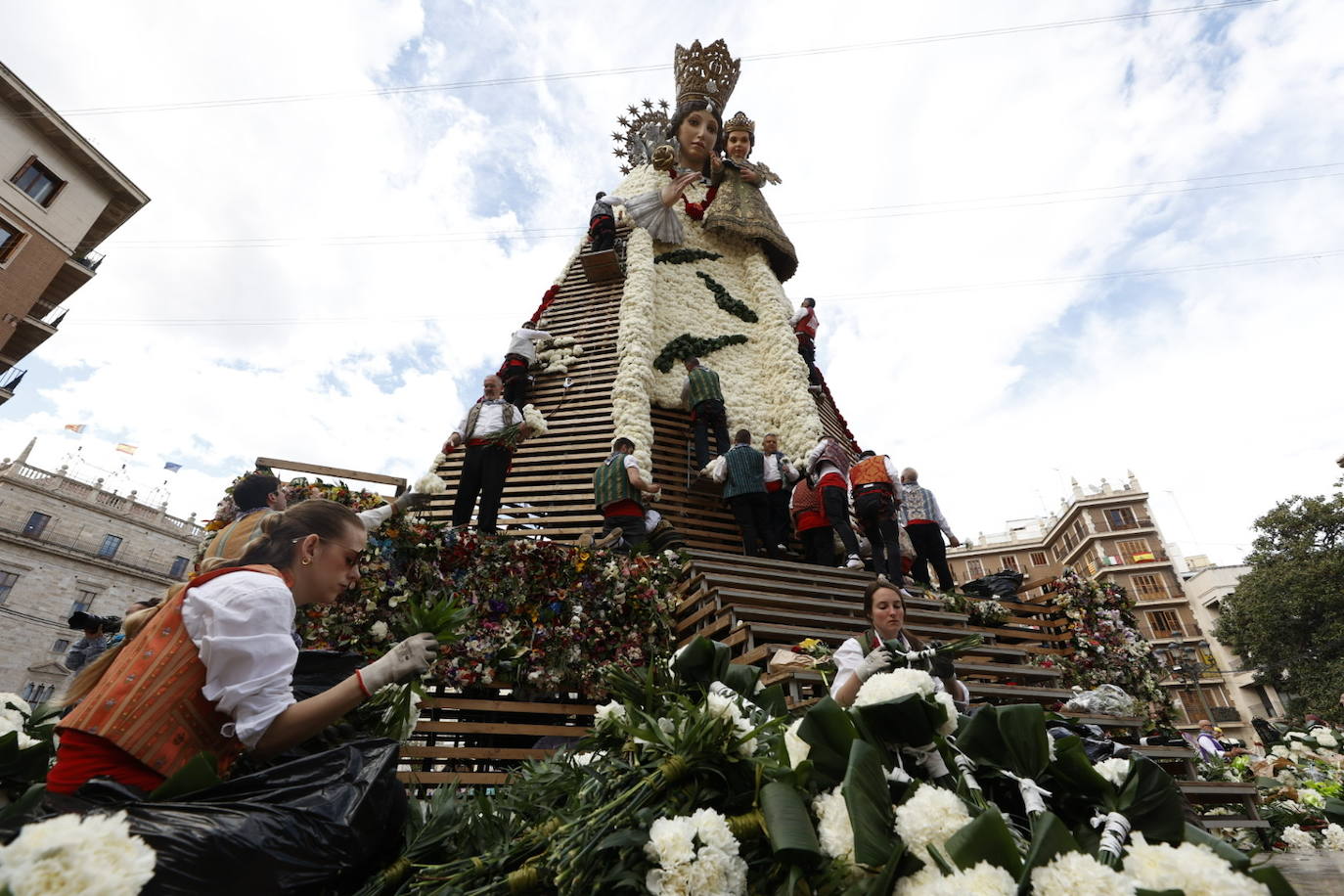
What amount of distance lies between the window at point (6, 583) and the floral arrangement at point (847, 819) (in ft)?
122

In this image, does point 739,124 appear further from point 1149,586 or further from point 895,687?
point 1149,586

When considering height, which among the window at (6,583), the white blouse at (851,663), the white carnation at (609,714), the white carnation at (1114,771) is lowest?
the white carnation at (1114,771)

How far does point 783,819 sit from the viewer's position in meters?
1.12

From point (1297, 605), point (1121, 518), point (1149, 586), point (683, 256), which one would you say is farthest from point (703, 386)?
point (1121, 518)

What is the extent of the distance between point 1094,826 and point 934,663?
3.18 feet

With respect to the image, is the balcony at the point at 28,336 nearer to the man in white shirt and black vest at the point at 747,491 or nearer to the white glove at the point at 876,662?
the man in white shirt and black vest at the point at 747,491

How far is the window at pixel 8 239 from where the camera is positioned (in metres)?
17.2

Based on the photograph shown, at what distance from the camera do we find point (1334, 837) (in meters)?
3.18

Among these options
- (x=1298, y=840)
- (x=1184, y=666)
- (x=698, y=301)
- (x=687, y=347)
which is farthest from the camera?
(x=1184, y=666)

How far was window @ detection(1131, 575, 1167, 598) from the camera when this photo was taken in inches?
1548

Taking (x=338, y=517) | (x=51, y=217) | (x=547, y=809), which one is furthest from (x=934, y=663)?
(x=51, y=217)

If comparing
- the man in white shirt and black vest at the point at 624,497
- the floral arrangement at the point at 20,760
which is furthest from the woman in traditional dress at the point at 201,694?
the man in white shirt and black vest at the point at 624,497

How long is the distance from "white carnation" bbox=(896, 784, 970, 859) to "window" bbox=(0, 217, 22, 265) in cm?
2611

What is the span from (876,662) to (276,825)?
5.50ft
